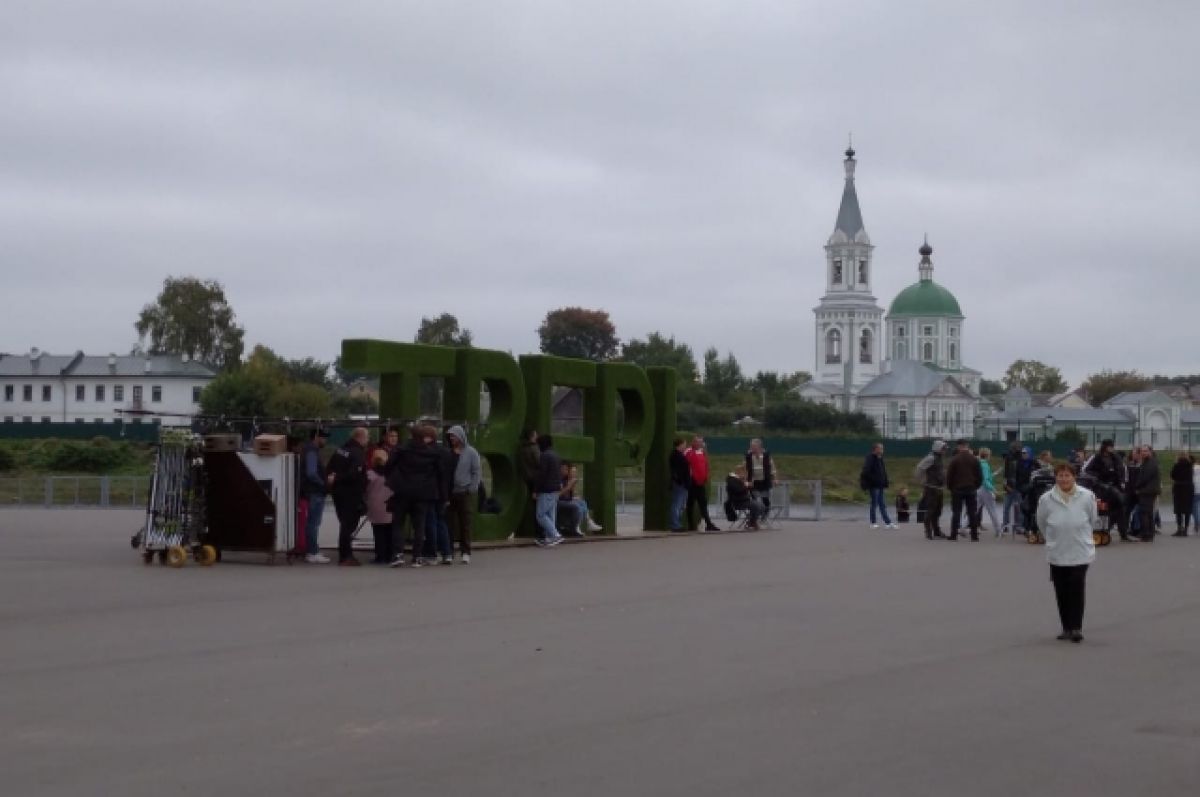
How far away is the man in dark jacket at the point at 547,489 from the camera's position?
25.0 m

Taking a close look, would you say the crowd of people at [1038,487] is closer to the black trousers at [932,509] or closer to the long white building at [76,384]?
the black trousers at [932,509]

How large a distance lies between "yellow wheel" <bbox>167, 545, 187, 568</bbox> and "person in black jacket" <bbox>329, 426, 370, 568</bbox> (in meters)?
1.99

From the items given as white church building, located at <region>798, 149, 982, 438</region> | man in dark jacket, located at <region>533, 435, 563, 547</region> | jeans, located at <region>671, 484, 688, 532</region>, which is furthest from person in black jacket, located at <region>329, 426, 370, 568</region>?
white church building, located at <region>798, 149, 982, 438</region>

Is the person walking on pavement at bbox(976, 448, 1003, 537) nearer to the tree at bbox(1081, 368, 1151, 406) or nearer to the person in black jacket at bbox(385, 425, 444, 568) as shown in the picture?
the person in black jacket at bbox(385, 425, 444, 568)

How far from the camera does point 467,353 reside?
25125 millimetres

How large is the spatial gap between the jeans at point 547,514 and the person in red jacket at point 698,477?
483 cm

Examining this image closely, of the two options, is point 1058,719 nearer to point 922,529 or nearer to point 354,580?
point 354,580

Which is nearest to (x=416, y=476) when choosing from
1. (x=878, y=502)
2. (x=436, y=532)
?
(x=436, y=532)

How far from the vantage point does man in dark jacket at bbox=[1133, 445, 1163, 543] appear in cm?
2827

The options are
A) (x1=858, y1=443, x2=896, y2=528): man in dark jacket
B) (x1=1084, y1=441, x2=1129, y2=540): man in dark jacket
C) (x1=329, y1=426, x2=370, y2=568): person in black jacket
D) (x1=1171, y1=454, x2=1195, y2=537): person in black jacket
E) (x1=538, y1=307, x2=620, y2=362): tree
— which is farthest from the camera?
(x1=538, y1=307, x2=620, y2=362): tree

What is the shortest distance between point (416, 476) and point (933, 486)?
482 inches

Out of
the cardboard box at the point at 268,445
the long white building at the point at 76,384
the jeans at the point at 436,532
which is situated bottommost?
the jeans at the point at 436,532

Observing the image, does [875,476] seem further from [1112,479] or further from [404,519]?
[404,519]

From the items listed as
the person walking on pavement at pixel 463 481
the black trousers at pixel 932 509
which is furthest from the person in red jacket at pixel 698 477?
the person walking on pavement at pixel 463 481
